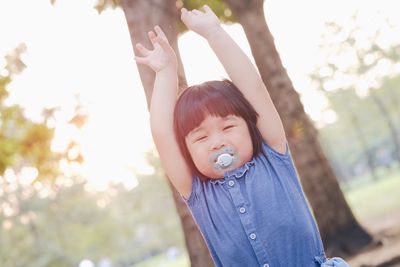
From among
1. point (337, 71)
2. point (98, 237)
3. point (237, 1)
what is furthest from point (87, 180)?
point (237, 1)

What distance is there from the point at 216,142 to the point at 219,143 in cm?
1

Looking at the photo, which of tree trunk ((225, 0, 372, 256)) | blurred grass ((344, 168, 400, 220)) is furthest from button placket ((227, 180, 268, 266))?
blurred grass ((344, 168, 400, 220))

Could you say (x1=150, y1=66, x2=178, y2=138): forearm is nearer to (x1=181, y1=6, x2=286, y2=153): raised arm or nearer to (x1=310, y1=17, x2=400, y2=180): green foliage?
(x1=181, y1=6, x2=286, y2=153): raised arm

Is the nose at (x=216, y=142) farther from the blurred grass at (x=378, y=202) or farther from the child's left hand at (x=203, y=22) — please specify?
the blurred grass at (x=378, y=202)

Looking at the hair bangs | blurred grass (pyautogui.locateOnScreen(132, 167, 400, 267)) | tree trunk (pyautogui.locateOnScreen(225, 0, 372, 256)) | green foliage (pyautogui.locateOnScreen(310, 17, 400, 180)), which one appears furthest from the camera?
green foliage (pyautogui.locateOnScreen(310, 17, 400, 180))

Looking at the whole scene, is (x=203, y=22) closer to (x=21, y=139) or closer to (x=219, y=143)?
(x=219, y=143)

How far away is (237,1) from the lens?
802 centimetres

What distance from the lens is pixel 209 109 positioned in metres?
2.23

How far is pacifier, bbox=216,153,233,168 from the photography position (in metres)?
2.19

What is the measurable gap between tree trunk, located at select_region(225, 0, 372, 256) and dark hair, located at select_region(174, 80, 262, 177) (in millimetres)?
5543

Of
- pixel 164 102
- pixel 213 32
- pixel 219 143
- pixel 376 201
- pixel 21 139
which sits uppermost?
pixel 21 139

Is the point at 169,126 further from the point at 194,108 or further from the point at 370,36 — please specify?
the point at 370,36

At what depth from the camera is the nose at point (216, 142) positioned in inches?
86.9

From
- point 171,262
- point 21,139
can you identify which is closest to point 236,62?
point 21,139
